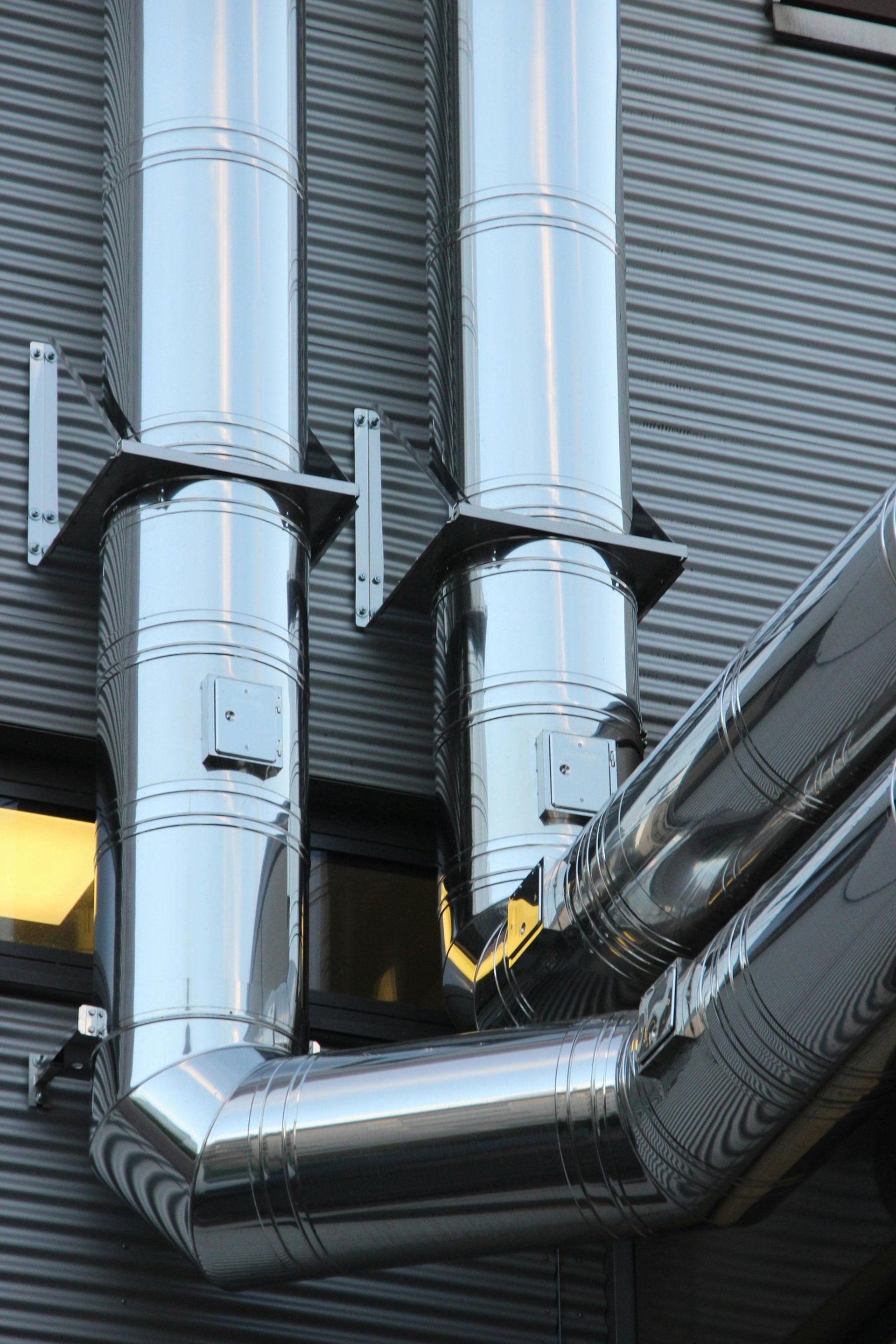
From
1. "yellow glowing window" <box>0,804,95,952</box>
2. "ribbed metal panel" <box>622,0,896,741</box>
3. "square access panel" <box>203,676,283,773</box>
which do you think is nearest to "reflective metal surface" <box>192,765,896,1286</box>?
"square access panel" <box>203,676,283,773</box>

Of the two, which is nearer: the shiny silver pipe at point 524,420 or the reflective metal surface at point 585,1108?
the reflective metal surface at point 585,1108

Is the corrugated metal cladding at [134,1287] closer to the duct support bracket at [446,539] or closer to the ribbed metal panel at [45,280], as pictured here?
the ribbed metal panel at [45,280]

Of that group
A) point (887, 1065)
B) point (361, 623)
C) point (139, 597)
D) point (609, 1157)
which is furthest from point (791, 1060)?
point (361, 623)

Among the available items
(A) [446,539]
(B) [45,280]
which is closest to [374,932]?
(A) [446,539]

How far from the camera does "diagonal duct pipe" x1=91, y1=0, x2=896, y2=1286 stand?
4.05 metres

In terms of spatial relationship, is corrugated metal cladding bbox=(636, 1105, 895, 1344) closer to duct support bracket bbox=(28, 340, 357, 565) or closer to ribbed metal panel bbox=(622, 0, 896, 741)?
ribbed metal panel bbox=(622, 0, 896, 741)

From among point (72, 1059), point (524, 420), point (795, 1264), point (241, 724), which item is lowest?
point (795, 1264)

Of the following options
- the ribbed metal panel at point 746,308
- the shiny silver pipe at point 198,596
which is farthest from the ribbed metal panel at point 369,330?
Result: the ribbed metal panel at point 746,308

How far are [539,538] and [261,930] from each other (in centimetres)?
125

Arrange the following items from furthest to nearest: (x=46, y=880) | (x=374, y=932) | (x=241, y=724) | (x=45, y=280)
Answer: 1. (x=45, y=280)
2. (x=374, y=932)
3. (x=46, y=880)
4. (x=241, y=724)

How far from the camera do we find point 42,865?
5922 millimetres

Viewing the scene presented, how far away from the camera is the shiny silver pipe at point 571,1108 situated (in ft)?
12.5

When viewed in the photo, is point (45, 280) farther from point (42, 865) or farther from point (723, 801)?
point (723, 801)

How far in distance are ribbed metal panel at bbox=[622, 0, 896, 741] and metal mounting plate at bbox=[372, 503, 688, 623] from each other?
0.65m
